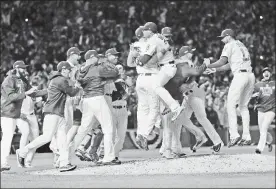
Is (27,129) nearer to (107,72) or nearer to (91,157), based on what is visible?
(91,157)

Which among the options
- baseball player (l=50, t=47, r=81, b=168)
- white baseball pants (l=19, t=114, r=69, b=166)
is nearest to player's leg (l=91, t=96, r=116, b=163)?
white baseball pants (l=19, t=114, r=69, b=166)

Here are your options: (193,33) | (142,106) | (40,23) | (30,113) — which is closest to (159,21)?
(193,33)

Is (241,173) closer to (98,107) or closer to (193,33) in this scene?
(98,107)

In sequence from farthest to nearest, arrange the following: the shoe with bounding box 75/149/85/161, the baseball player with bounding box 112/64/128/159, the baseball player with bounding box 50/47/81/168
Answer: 1. the baseball player with bounding box 112/64/128/159
2. the shoe with bounding box 75/149/85/161
3. the baseball player with bounding box 50/47/81/168

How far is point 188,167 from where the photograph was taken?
53.2 ft

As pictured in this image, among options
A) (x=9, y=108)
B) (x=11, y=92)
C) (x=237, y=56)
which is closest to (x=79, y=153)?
(x=9, y=108)

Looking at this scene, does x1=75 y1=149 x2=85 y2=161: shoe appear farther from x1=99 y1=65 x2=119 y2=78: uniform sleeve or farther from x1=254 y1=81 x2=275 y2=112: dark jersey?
x1=254 y1=81 x2=275 y2=112: dark jersey

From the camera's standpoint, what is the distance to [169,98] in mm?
16875

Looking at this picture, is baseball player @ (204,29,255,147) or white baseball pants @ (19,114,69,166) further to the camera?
baseball player @ (204,29,255,147)

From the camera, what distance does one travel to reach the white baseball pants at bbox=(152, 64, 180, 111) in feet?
55.3

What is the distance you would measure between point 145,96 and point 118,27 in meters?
17.0

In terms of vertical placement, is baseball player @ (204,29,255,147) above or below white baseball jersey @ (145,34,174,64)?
below

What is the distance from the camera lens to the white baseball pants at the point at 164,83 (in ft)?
55.3

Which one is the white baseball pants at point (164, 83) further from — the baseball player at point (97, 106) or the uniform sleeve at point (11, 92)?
the uniform sleeve at point (11, 92)
